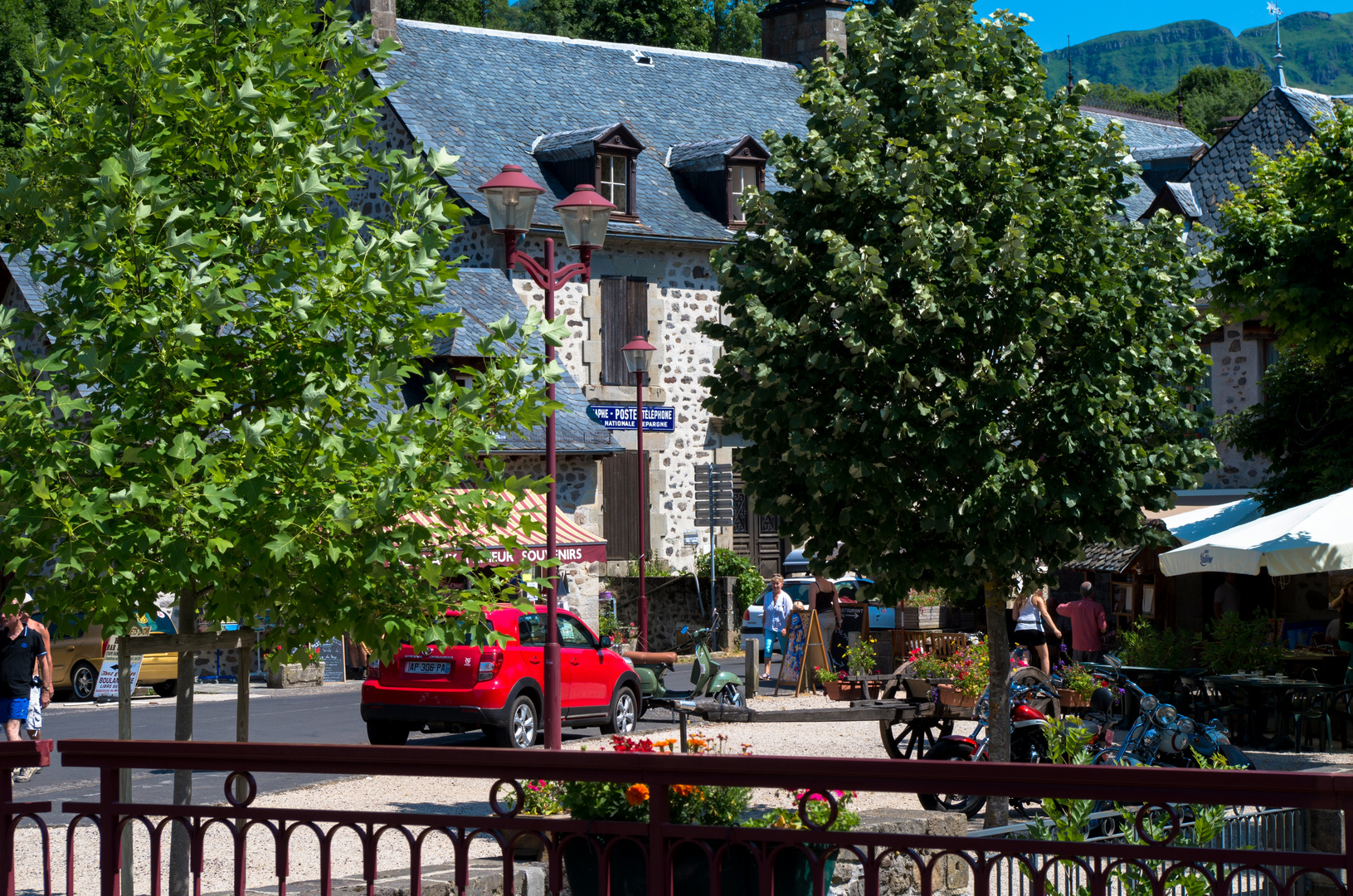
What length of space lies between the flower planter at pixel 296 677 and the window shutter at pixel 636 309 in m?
8.72

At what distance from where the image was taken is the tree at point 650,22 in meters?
45.3

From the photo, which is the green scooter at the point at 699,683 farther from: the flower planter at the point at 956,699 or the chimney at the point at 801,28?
the chimney at the point at 801,28

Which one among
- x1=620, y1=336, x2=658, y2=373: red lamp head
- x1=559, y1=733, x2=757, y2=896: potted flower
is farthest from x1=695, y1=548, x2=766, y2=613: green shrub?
x1=559, y1=733, x2=757, y2=896: potted flower

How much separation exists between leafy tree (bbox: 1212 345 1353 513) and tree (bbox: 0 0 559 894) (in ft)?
43.9

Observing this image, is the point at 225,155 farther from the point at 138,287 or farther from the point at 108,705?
the point at 108,705

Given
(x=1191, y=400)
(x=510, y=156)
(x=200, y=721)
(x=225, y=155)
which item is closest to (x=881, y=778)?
(x=225, y=155)

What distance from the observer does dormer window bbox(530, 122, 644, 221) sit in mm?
28766

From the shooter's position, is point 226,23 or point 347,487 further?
point 226,23

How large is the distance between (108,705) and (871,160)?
16353mm

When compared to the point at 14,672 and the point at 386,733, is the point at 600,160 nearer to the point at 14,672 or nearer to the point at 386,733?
the point at 386,733

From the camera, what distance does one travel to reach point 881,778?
4.30 meters

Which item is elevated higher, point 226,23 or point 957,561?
point 226,23

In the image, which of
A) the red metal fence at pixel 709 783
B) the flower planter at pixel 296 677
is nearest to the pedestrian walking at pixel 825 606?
the flower planter at pixel 296 677

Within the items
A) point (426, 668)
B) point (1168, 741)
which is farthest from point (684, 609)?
point (1168, 741)
